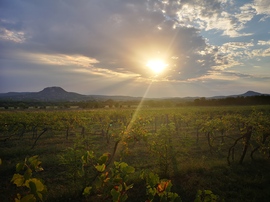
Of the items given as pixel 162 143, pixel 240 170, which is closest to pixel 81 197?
pixel 162 143

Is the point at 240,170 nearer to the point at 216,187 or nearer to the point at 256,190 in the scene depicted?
the point at 256,190

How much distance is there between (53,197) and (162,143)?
4887 millimetres

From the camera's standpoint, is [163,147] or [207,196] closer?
[207,196]

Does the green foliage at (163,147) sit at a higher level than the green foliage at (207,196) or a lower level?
lower

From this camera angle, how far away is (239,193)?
7145 mm

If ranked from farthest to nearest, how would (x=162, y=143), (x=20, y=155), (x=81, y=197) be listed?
(x=20, y=155)
(x=162, y=143)
(x=81, y=197)

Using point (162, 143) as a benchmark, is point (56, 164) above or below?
below

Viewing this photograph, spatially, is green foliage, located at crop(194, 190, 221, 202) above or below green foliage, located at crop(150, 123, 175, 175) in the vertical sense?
above

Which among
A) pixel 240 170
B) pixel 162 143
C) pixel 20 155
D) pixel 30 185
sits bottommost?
pixel 20 155

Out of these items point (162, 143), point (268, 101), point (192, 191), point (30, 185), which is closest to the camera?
point (30, 185)

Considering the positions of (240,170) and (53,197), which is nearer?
(53,197)

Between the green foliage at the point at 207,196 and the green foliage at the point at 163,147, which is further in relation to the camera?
the green foliage at the point at 163,147

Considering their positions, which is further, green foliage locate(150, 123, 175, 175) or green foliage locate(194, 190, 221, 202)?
green foliage locate(150, 123, 175, 175)

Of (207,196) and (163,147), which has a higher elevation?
(207,196)
